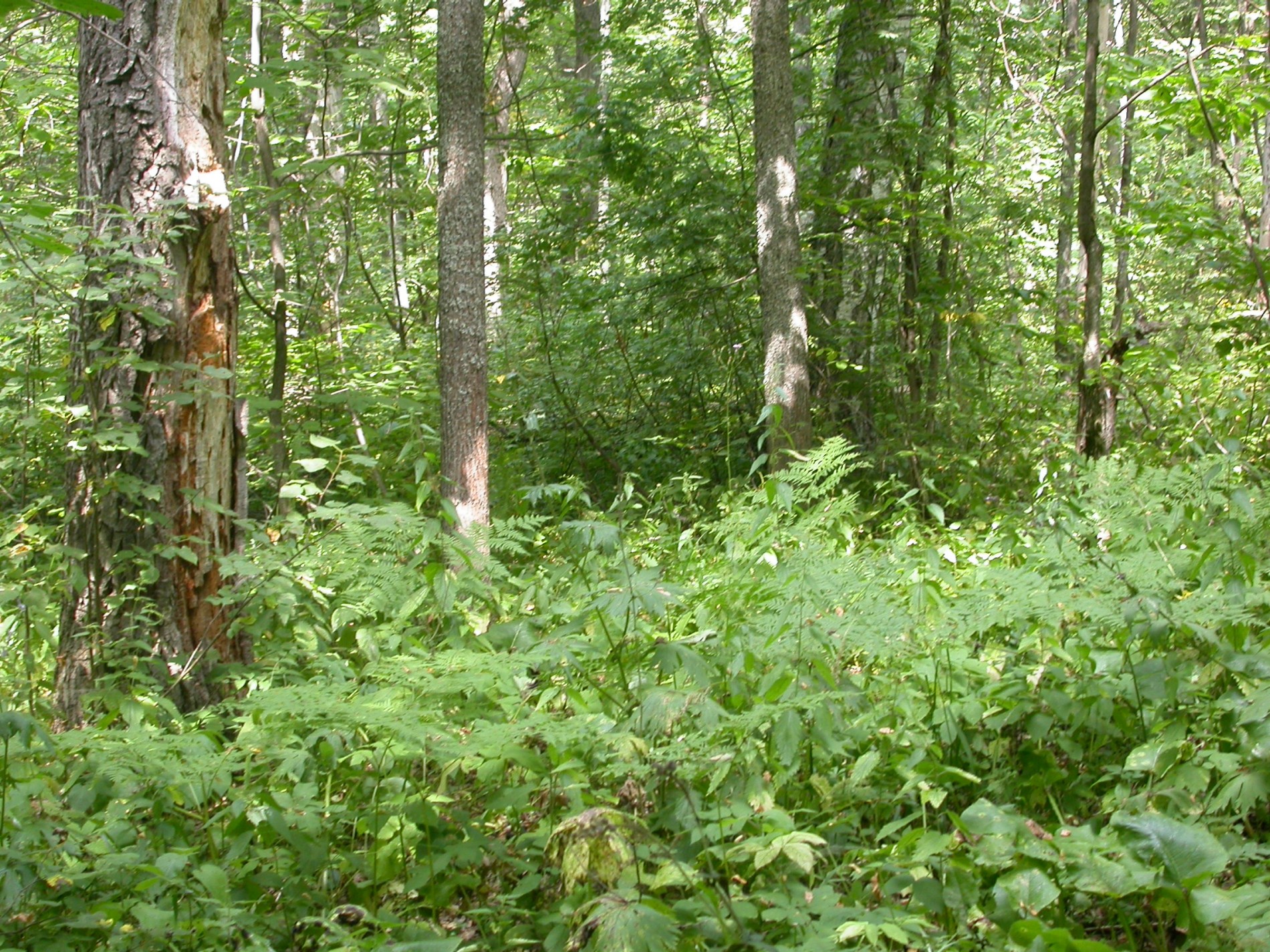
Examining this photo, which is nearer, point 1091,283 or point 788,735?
point 788,735

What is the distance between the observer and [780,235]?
7422 mm

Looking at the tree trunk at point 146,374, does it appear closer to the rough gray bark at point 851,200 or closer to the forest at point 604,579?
the forest at point 604,579

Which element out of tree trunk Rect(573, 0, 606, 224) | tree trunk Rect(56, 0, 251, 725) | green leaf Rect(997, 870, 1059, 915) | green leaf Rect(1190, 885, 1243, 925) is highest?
tree trunk Rect(573, 0, 606, 224)

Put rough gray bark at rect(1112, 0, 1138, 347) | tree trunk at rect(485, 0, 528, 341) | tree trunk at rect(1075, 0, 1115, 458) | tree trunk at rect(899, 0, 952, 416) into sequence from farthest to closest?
rough gray bark at rect(1112, 0, 1138, 347) → tree trunk at rect(899, 0, 952, 416) → tree trunk at rect(485, 0, 528, 341) → tree trunk at rect(1075, 0, 1115, 458)

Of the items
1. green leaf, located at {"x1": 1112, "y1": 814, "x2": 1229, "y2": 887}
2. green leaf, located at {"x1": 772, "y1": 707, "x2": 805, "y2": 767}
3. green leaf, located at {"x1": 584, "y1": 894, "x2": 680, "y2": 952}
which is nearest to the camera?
green leaf, located at {"x1": 584, "y1": 894, "x2": 680, "y2": 952}

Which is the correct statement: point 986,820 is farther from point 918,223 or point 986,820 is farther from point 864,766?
point 918,223

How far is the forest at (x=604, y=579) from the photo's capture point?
2.58 metres

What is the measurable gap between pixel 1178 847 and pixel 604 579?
8.43ft

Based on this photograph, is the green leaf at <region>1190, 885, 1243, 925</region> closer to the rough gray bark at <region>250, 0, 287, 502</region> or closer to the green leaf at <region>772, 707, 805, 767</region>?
the green leaf at <region>772, 707, 805, 767</region>

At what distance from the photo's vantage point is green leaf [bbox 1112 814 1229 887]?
2193mm

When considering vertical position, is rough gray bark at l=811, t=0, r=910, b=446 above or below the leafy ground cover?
above

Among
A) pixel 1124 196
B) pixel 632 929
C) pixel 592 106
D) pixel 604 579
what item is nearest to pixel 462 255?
pixel 604 579

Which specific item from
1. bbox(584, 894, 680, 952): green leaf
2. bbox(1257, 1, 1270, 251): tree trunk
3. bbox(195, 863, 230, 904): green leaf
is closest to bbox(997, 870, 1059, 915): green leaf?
bbox(584, 894, 680, 952): green leaf

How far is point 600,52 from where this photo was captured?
9391mm
